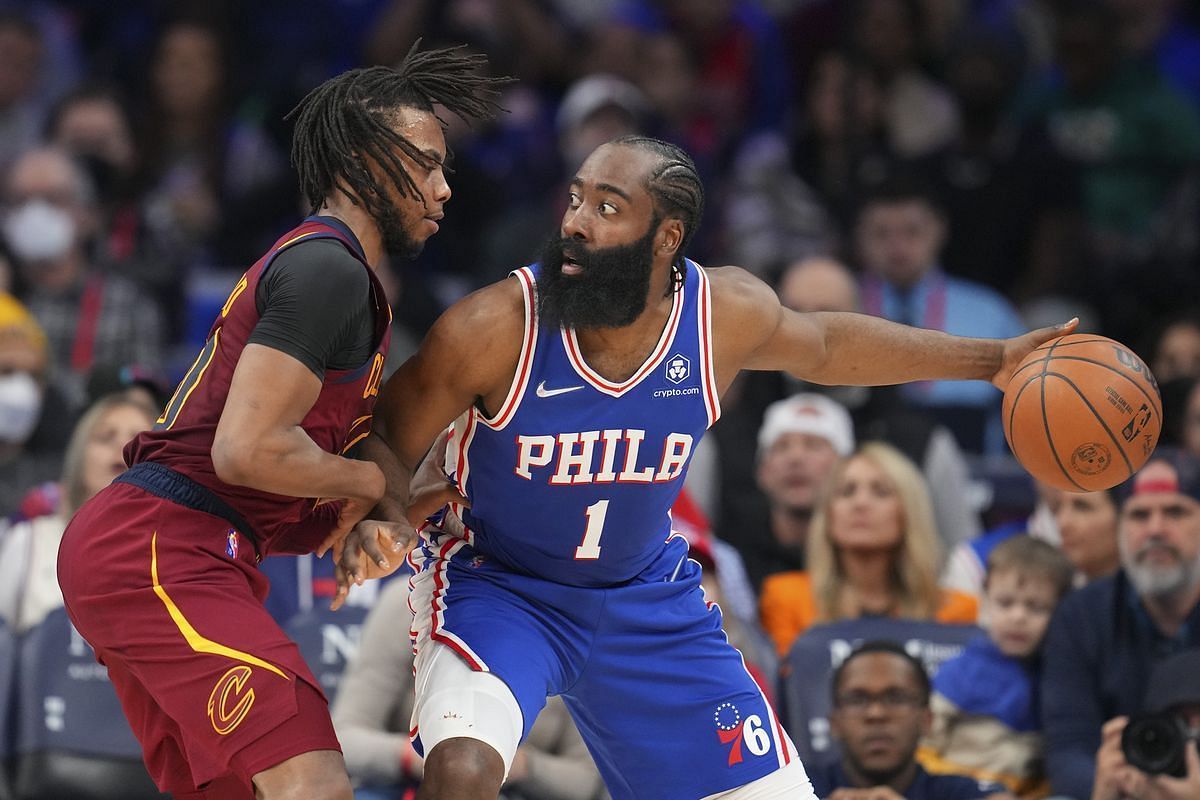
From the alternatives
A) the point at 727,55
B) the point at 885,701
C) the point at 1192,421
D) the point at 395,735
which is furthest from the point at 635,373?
the point at 727,55

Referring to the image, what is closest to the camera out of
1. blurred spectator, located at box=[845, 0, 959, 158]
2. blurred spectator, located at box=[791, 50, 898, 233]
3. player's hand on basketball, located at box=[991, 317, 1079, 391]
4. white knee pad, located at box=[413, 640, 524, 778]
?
white knee pad, located at box=[413, 640, 524, 778]

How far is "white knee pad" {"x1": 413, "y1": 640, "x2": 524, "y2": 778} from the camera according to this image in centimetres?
448

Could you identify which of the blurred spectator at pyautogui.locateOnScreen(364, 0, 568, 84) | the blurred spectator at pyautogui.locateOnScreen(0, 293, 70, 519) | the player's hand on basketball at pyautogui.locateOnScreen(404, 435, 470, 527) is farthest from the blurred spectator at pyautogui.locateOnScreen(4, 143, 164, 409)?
the player's hand on basketball at pyautogui.locateOnScreen(404, 435, 470, 527)

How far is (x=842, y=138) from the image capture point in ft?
32.3

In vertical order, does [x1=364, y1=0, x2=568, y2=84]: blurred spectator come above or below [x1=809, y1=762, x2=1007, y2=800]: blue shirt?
above

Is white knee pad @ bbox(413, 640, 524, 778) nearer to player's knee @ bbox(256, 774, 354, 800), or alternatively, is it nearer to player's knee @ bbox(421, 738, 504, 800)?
player's knee @ bbox(421, 738, 504, 800)

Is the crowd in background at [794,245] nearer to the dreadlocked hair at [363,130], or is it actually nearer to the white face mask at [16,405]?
the white face mask at [16,405]

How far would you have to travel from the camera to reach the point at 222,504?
14.3 ft

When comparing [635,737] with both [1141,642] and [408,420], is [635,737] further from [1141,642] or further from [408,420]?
[1141,642]

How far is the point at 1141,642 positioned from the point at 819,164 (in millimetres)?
4484

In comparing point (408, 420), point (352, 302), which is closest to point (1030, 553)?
point (408, 420)

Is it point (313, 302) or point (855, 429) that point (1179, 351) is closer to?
point (855, 429)

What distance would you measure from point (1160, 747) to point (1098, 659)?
2.26 ft

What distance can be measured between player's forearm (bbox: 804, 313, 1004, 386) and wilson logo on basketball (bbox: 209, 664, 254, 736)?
199 centimetres
